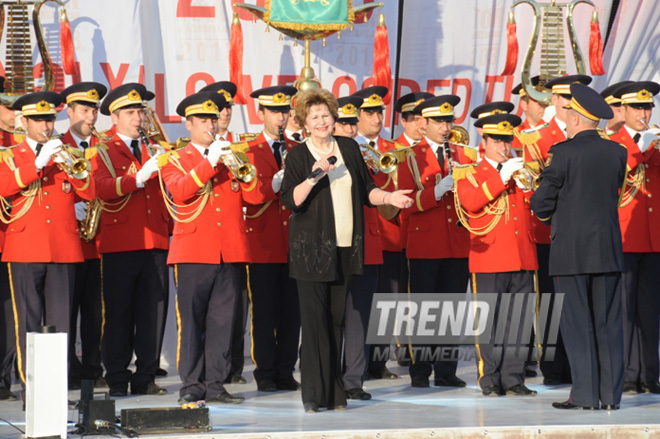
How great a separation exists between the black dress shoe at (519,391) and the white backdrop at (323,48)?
3.37 meters

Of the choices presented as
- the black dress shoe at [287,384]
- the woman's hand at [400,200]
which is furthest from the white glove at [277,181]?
the black dress shoe at [287,384]

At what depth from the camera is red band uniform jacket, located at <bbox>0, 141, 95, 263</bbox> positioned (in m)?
7.52

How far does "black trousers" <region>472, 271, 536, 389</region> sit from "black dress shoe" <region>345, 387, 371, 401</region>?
80 cm

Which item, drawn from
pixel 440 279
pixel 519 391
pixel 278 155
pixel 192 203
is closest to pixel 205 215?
pixel 192 203

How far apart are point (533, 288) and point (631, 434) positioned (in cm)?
191

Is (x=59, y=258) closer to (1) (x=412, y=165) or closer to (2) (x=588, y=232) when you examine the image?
(1) (x=412, y=165)

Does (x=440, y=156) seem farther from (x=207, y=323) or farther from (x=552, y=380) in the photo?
(x=207, y=323)

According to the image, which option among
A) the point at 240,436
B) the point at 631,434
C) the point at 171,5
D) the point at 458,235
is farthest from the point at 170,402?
the point at 171,5

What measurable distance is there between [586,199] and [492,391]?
1.48m

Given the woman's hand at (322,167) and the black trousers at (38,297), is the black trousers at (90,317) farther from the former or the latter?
the woman's hand at (322,167)

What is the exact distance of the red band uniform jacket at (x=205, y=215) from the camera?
7.58 meters

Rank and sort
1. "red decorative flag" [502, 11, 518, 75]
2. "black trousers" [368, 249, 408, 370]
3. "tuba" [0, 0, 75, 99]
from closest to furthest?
"black trousers" [368, 249, 408, 370] < "tuba" [0, 0, 75, 99] < "red decorative flag" [502, 11, 518, 75]

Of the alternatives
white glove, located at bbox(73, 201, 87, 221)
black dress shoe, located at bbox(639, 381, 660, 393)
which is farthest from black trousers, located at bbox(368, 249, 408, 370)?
white glove, located at bbox(73, 201, 87, 221)

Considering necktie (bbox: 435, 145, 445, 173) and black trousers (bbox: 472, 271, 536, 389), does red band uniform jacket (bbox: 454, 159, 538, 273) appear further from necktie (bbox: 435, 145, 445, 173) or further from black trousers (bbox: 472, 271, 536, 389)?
necktie (bbox: 435, 145, 445, 173)
